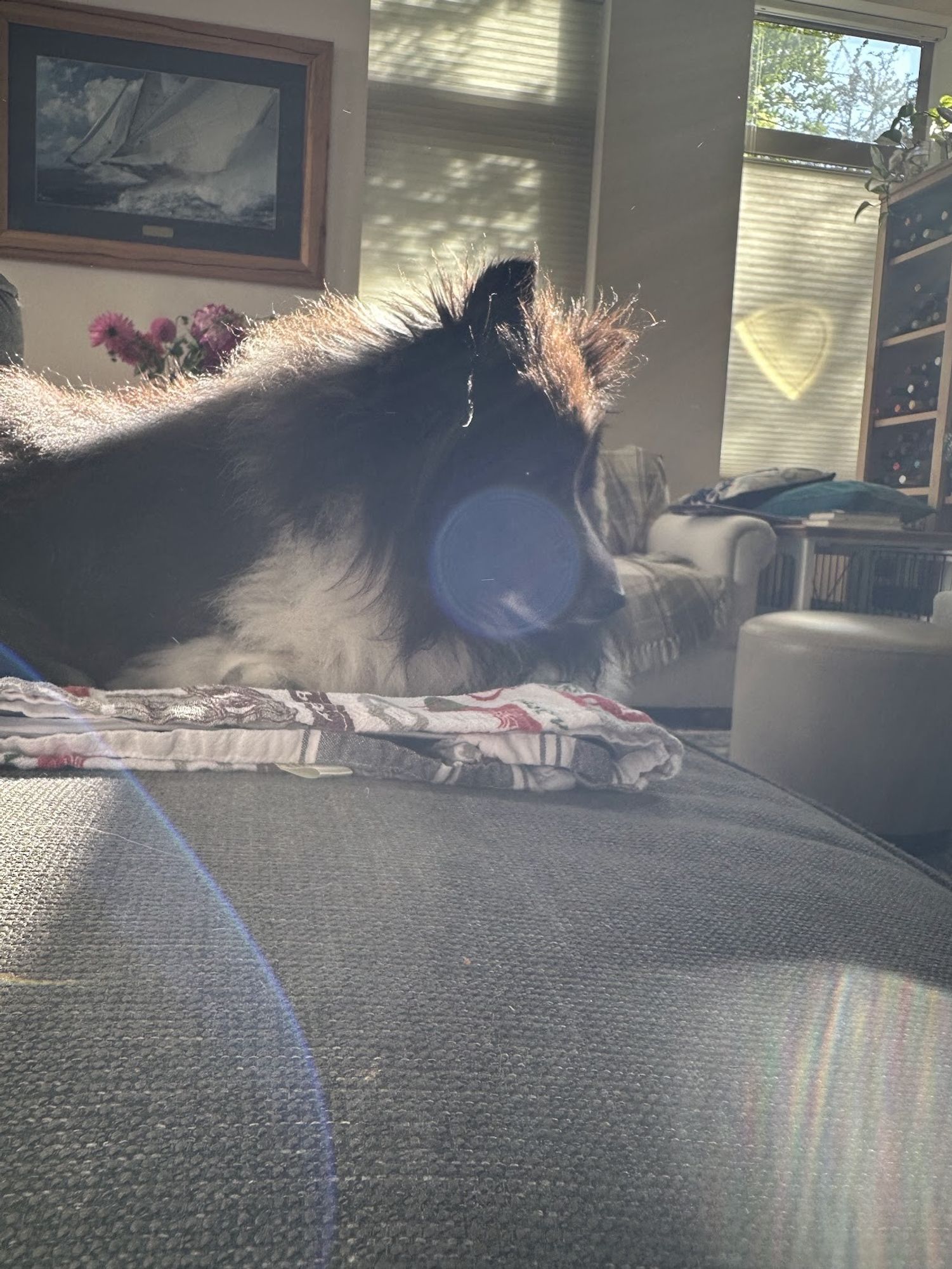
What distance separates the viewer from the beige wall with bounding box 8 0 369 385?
4117mm

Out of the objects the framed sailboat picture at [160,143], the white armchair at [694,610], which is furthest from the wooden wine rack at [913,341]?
the framed sailboat picture at [160,143]

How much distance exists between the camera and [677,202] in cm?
511

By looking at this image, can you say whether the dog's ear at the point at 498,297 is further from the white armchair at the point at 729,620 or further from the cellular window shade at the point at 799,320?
the cellular window shade at the point at 799,320

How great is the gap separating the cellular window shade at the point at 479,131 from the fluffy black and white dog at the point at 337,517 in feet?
12.9

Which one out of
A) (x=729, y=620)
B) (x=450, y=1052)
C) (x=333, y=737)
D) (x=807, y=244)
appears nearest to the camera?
(x=450, y=1052)

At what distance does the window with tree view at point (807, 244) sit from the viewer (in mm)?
5543

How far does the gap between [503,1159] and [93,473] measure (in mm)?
945

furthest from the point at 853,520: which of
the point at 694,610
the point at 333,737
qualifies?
the point at 333,737

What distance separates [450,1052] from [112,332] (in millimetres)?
3481

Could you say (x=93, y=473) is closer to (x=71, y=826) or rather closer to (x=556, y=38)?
(x=71, y=826)

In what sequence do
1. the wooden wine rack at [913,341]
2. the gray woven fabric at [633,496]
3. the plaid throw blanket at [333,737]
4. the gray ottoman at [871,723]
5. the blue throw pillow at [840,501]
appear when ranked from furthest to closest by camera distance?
the wooden wine rack at [913,341] → the gray woven fabric at [633,496] → the blue throw pillow at [840,501] → the gray ottoman at [871,723] → the plaid throw blanket at [333,737]

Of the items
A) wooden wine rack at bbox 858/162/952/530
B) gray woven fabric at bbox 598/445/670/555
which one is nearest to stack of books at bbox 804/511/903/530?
gray woven fabric at bbox 598/445/670/555

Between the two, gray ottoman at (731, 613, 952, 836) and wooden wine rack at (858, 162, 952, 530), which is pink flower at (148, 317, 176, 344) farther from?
wooden wine rack at (858, 162, 952, 530)

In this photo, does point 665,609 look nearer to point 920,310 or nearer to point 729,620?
point 729,620
